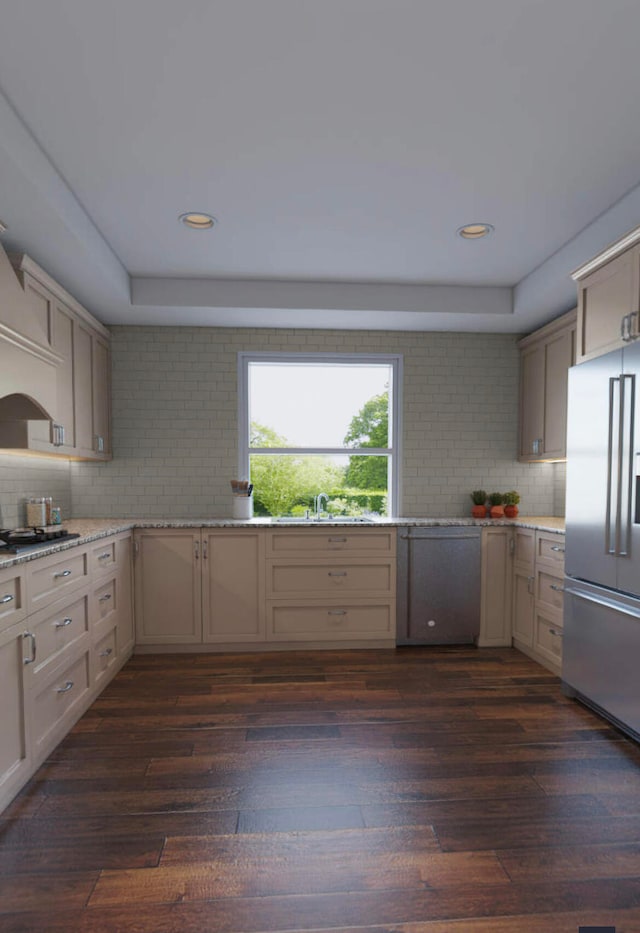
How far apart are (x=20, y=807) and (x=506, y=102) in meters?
A: 3.27

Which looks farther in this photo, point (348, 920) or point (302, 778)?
point (302, 778)

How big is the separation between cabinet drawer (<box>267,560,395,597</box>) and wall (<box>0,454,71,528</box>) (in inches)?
67.1

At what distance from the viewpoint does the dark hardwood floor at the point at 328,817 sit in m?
1.55

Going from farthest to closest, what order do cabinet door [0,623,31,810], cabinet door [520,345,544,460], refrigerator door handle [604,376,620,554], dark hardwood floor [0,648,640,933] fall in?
cabinet door [520,345,544,460], refrigerator door handle [604,376,620,554], cabinet door [0,623,31,810], dark hardwood floor [0,648,640,933]

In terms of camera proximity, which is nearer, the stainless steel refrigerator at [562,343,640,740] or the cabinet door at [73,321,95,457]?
the stainless steel refrigerator at [562,343,640,740]

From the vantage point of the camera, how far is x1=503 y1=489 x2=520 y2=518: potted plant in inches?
169

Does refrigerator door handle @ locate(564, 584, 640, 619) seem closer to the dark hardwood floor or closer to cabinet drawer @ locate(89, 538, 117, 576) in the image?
the dark hardwood floor

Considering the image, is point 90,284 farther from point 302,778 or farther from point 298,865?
point 298,865

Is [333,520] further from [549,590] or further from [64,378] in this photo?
[64,378]

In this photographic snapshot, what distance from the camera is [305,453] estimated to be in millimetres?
4449

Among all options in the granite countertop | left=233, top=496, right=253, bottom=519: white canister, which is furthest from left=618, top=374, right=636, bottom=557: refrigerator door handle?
left=233, top=496, right=253, bottom=519: white canister

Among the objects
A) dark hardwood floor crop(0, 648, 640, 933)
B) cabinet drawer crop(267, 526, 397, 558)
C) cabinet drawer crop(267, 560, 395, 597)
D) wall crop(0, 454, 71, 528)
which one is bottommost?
dark hardwood floor crop(0, 648, 640, 933)

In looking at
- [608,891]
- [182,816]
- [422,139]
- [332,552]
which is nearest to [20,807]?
[182,816]

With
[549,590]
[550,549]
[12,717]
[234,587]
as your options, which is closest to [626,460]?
[550,549]
